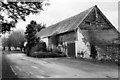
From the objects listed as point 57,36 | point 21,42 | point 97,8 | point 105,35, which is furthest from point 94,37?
point 21,42

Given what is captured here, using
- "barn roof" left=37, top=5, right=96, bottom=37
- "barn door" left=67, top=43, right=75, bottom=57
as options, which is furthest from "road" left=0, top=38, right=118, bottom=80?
"barn roof" left=37, top=5, right=96, bottom=37

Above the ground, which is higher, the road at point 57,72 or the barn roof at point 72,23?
the barn roof at point 72,23

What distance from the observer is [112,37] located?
1309 inches

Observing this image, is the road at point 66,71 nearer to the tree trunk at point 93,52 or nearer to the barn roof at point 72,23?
the tree trunk at point 93,52


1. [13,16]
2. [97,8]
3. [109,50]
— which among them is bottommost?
[109,50]

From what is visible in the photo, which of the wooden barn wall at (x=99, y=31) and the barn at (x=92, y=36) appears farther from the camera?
the wooden barn wall at (x=99, y=31)

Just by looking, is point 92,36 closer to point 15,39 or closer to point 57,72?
point 57,72

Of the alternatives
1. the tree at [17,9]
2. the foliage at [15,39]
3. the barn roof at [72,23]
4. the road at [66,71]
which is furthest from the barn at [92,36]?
the foliage at [15,39]

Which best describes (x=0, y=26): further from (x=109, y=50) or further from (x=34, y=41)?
(x=34, y=41)

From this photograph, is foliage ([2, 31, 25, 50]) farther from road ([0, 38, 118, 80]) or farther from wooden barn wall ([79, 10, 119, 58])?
road ([0, 38, 118, 80])

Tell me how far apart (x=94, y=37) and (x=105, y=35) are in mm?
2537

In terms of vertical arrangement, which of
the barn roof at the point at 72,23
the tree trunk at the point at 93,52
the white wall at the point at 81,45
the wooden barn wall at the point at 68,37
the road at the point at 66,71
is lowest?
the road at the point at 66,71

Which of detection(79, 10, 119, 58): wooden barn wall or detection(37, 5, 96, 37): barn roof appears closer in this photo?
detection(79, 10, 119, 58): wooden barn wall

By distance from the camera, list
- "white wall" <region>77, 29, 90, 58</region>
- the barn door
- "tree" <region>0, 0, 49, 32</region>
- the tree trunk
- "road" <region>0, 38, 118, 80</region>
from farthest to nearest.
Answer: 1. the barn door
2. "white wall" <region>77, 29, 90, 58</region>
3. the tree trunk
4. "road" <region>0, 38, 118, 80</region>
5. "tree" <region>0, 0, 49, 32</region>
